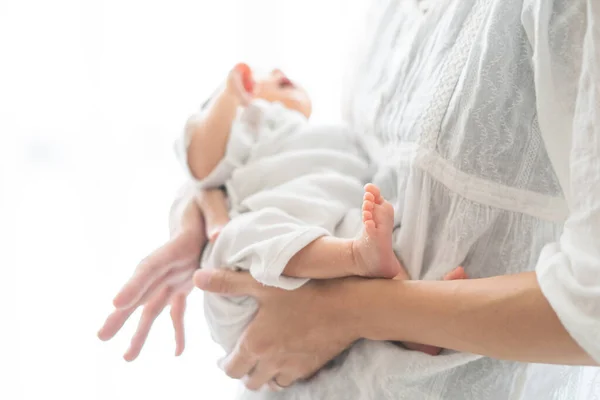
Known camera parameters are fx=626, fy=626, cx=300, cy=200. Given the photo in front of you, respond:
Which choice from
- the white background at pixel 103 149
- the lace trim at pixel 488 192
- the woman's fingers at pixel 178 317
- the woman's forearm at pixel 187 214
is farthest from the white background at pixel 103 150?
the lace trim at pixel 488 192

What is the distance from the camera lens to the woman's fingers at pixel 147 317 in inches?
37.3

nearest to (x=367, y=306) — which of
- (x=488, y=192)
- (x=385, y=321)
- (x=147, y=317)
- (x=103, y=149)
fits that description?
(x=385, y=321)

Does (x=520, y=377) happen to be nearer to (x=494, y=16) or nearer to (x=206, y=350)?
(x=494, y=16)

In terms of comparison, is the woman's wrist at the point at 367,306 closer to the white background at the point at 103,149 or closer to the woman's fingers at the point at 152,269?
the woman's fingers at the point at 152,269

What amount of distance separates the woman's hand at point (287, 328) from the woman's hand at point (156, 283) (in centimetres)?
11

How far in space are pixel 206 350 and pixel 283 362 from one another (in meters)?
0.74

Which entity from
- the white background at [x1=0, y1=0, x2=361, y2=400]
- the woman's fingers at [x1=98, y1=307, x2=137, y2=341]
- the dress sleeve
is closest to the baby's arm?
the woman's fingers at [x1=98, y1=307, x2=137, y2=341]

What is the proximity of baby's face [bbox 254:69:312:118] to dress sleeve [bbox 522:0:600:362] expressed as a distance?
1.46 feet

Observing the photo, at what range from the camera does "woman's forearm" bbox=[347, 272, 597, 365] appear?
0.55 m

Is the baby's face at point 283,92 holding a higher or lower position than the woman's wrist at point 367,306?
higher

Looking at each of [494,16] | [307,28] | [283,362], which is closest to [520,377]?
[283,362]

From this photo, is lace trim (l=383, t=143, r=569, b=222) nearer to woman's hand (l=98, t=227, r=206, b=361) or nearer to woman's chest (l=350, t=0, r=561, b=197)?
woman's chest (l=350, t=0, r=561, b=197)

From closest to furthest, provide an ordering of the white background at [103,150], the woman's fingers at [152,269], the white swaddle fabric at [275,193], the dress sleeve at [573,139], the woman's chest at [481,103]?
the dress sleeve at [573,139]
the woman's chest at [481,103]
the white swaddle fabric at [275,193]
the woman's fingers at [152,269]
the white background at [103,150]

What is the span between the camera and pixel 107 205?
158cm
